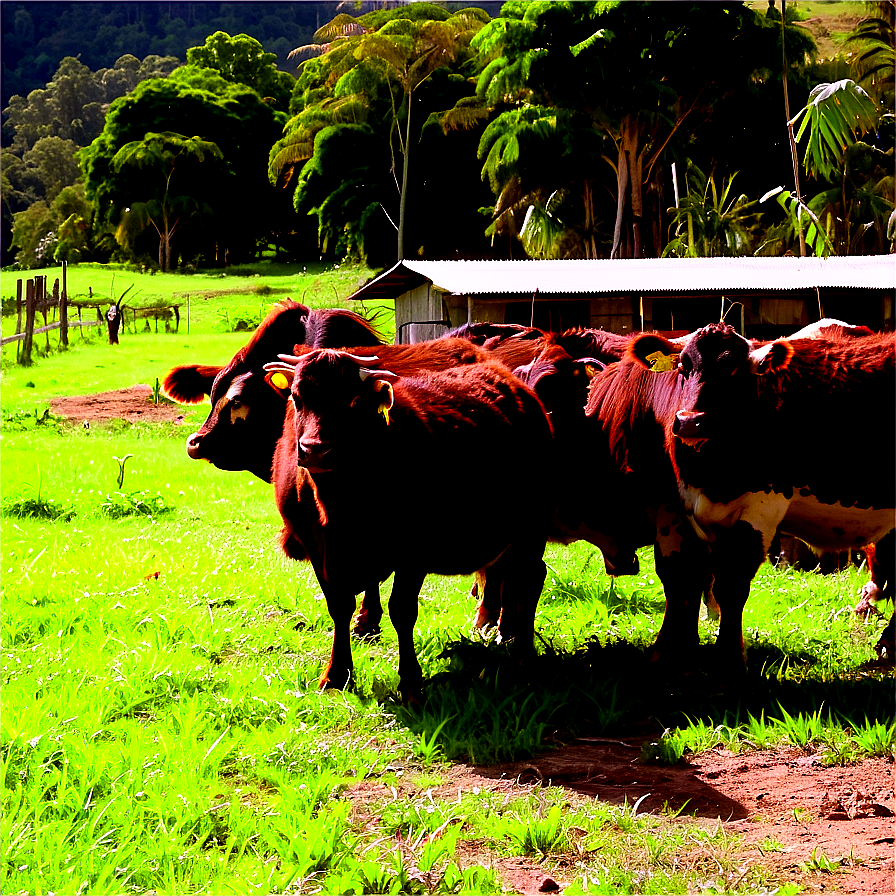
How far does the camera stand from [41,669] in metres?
5.78

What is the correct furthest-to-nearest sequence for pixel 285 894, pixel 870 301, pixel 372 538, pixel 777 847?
pixel 870 301 → pixel 372 538 → pixel 777 847 → pixel 285 894

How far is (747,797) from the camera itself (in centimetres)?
436

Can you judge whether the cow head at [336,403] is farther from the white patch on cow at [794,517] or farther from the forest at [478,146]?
the forest at [478,146]

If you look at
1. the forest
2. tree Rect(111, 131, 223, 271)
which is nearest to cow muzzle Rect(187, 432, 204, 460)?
the forest

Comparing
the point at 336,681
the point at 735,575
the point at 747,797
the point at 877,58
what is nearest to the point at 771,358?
the point at 735,575

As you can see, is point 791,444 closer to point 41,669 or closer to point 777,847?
point 777,847

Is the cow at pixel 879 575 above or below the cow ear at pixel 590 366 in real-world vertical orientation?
below

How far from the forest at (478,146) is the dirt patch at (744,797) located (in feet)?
17.3

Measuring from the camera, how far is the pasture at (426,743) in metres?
3.80

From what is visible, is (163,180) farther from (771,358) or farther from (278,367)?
(771,358)

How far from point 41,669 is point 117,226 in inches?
1633

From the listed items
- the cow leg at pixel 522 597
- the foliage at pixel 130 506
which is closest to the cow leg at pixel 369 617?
the cow leg at pixel 522 597

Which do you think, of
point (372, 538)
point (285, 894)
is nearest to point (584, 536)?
point (372, 538)

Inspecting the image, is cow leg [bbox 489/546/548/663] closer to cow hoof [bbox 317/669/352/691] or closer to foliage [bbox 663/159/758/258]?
cow hoof [bbox 317/669/352/691]
